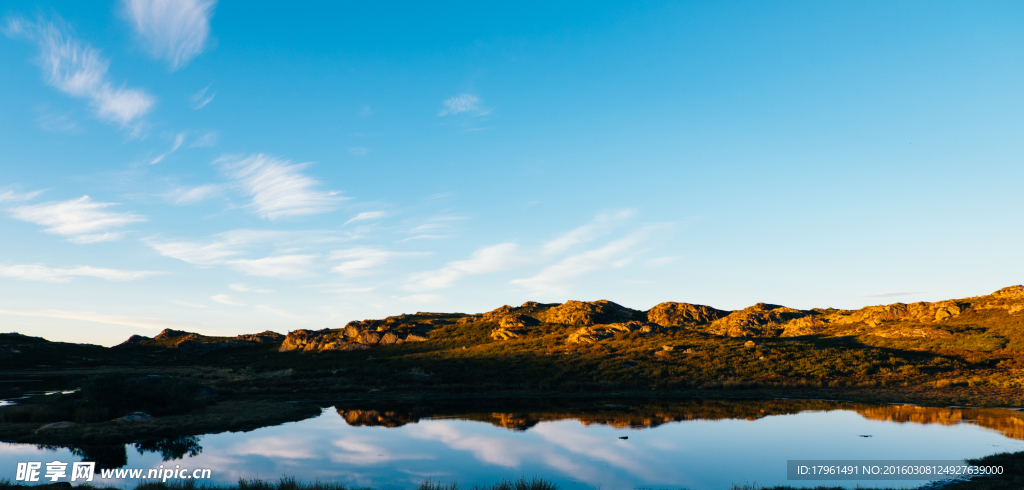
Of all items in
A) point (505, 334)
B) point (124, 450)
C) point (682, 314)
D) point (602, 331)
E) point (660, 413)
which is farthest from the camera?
point (682, 314)

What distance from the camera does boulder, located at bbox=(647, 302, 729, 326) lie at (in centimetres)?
15998

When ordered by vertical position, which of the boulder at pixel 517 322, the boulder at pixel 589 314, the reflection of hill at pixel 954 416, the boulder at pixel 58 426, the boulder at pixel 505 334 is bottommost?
the boulder at pixel 58 426

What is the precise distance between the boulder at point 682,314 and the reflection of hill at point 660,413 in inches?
4726

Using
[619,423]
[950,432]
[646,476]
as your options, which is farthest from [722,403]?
[646,476]

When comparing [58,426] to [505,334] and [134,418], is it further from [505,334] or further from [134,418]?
[505,334]

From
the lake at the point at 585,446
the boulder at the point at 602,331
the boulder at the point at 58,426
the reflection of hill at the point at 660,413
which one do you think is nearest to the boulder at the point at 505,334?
the boulder at the point at 602,331

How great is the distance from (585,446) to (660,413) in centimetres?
1307

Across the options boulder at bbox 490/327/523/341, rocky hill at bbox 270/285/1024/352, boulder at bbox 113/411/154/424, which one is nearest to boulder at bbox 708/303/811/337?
rocky hill at bbox 270/285/1024/352

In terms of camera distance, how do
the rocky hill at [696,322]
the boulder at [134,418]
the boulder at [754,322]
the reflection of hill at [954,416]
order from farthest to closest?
the boulder at [754,322], the rocky hill at [696,322], the boulder at [134,418], the reflection of hill at [954,416]

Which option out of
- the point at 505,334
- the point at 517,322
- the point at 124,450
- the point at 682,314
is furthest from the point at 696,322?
the point at 124,450

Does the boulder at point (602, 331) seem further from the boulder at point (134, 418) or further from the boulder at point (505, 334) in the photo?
the boulder at point (134, 418)

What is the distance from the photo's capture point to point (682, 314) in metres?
164

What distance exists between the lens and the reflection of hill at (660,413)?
3247cm

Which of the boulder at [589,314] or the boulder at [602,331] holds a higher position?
the boulder at [589,314]
